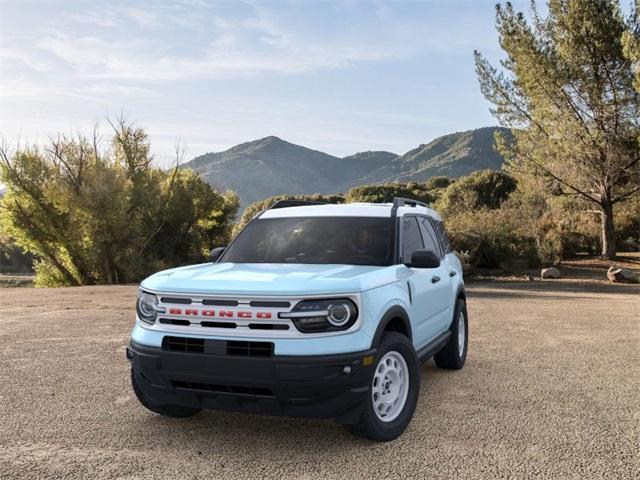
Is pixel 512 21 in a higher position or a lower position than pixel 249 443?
higher

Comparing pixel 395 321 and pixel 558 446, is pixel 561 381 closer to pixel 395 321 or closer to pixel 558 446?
pixel 558 446

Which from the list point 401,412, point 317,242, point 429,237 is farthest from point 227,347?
point 429,237

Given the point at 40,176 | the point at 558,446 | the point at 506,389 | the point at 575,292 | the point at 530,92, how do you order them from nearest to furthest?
the point at 558,446, the point at 506,389, the point at 575,292, the point at 530,92, the point at 40,176

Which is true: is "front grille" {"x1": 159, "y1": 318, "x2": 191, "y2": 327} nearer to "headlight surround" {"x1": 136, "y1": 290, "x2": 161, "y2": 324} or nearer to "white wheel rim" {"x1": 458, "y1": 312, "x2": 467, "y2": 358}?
"headlight surround" {"x1": 136, "y1": 290, "x2": 161, "y2": 324}

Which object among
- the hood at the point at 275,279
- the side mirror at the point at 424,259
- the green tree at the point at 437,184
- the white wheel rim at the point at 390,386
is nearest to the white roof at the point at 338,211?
the side mirror at the point at 424,259

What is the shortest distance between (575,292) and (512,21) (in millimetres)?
13125

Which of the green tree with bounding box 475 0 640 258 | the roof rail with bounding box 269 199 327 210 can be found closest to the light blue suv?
the roof rail with bounding box 269 199 327 210

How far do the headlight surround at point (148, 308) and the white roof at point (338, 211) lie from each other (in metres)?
1.84

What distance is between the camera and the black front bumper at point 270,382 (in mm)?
3854

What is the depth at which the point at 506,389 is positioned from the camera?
19.7ft

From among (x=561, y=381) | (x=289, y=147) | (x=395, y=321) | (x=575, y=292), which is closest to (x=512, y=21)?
(x=575, y=292)

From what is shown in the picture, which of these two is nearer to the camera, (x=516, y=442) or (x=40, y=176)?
(x=516, y=442)

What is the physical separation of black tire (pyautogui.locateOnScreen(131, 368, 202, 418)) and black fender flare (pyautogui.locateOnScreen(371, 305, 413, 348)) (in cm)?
178

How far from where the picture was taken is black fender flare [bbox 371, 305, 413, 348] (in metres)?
4.16
